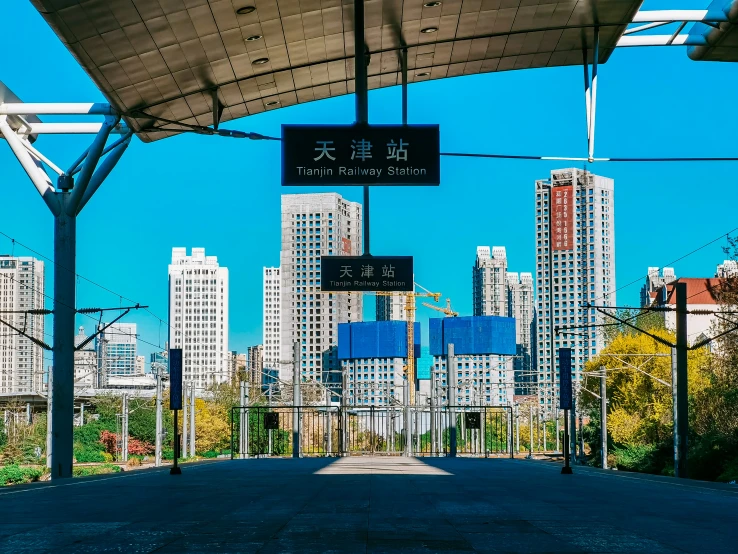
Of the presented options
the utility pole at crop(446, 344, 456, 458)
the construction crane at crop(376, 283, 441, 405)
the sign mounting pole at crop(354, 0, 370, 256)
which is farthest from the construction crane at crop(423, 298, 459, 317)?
the sign mounting pole at crop(354, 0, 370, 256)

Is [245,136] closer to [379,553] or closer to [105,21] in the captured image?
[105,21]

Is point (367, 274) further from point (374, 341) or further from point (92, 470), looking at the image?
point (374, 341)

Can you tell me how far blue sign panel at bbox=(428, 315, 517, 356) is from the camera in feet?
523

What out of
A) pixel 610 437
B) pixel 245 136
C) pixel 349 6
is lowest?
pixel 610 437

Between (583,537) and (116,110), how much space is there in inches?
636

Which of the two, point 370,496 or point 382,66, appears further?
point 382,66

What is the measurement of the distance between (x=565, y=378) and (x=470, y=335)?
136611mm

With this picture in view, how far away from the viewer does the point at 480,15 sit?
800 inches

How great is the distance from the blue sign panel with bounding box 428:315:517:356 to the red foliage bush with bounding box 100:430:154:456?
78.7m

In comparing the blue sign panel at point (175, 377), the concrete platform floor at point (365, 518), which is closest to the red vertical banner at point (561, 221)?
the blue sign panel at point (175, 377)

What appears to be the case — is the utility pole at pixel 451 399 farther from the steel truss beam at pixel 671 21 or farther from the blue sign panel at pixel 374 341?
the blue sign panel at pixel 374 341

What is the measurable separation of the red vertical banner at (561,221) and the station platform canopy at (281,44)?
137m

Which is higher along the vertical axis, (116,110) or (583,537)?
(116,110)

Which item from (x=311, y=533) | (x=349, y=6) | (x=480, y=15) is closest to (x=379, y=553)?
(x=311, y=533)
